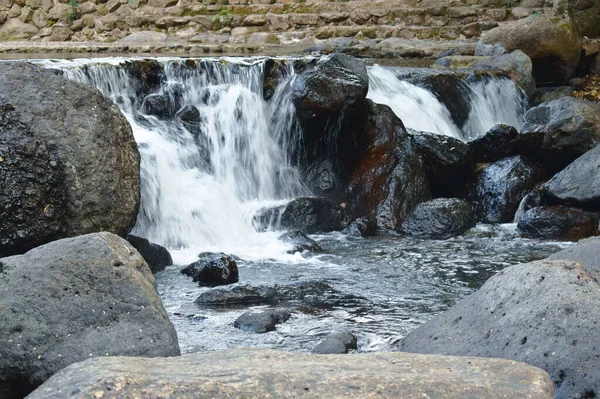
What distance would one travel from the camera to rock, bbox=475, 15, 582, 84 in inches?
470

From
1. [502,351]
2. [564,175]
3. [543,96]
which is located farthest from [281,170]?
[502,351]

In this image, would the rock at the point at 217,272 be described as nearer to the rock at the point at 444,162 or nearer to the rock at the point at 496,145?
the rock at the point at 444,162

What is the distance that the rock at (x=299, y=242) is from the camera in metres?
6.92

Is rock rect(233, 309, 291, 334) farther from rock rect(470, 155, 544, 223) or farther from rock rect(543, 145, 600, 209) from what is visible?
rock rect(470, 155, 544, 223)

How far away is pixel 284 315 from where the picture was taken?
4965mm

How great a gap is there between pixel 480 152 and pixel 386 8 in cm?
566

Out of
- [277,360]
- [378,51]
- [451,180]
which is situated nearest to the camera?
[277,360]

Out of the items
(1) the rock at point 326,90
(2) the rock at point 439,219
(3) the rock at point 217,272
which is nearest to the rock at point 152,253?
(3) the rock at point 217,272

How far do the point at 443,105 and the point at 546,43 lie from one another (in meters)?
2.33

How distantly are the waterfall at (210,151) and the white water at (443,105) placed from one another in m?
1.48

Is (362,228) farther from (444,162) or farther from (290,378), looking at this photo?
(290,378)

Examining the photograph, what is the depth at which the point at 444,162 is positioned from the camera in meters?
8.56

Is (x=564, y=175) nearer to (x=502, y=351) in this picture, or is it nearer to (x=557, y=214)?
(x=557, y=214)

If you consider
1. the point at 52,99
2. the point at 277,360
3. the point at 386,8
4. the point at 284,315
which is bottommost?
the point at 284,315
